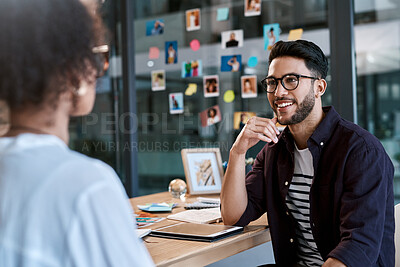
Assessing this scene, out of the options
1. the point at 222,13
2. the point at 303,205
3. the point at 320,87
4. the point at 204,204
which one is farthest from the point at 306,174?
the point at 222,13

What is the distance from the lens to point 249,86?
9.05 feet

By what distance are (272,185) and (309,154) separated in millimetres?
198

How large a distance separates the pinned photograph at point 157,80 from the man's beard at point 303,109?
171 centimetres

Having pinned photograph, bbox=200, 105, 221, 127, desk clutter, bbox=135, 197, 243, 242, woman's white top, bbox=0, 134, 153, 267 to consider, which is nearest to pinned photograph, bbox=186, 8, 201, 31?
pinned photograph, bbox=200, 105, 221, 127

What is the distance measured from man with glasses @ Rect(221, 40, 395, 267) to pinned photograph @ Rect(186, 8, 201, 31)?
1458 millimetres

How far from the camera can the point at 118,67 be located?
359 centimetres

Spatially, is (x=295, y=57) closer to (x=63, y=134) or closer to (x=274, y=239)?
(x=274, y=239)

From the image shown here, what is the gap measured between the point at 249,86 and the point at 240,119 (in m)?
0.22

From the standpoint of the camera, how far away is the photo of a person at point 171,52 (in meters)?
3.14

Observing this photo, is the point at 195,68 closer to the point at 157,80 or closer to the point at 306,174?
the point at 157,80

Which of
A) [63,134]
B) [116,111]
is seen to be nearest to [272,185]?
[63,134]

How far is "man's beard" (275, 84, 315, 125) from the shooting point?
1.61m

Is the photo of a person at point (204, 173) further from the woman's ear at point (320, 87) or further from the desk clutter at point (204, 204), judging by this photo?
the woman's ear at point (320, 87)

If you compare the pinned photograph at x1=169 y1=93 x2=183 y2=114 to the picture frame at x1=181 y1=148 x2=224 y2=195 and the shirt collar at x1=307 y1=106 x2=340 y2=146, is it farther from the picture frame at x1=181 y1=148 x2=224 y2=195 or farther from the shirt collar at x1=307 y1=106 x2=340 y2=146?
the shirt collar at x1=307 y1=106 x2=340 y2=146
